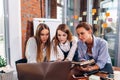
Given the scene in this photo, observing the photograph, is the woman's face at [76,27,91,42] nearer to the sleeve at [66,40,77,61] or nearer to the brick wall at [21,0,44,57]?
the sleeve at [66,40,77,61]

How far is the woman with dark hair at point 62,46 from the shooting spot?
2604 millimetres

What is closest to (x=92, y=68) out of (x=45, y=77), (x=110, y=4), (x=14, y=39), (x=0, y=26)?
(x=45, y=77)

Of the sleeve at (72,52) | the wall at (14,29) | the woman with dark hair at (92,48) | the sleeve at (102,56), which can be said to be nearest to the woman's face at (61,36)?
the sleeve at (72,52)

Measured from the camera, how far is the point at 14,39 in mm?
3447

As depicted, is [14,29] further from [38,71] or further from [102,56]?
[38,71]

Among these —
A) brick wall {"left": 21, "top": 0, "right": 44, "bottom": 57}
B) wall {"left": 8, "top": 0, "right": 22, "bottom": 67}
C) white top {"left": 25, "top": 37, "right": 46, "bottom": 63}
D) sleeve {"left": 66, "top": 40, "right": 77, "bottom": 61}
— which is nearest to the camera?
sleeve {"left": 66, "top": 40, "right": 77, "bottom": 61}

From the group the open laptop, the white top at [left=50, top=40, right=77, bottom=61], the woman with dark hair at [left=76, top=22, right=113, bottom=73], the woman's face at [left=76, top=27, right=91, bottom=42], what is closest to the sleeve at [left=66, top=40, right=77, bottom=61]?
the white top at [left=50, top=40, right=77, bottom=61]

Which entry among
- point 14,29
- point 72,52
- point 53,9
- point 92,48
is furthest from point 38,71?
point 53,9

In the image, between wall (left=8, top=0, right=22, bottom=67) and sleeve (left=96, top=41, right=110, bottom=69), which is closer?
sleeve (left=96, top=41, right=110, bottom=69)

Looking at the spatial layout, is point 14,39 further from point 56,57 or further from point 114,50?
point 114,50

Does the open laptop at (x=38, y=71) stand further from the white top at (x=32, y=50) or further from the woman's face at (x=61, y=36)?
the white top at (x=32, y=50)

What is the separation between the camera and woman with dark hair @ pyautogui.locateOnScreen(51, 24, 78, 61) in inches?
103

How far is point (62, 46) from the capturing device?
8.66 ft

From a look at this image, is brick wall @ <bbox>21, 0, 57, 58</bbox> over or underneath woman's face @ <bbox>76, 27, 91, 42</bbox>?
over
